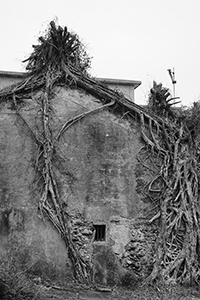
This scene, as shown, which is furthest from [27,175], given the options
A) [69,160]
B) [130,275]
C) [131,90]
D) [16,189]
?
[131,90]

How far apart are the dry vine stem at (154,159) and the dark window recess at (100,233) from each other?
2.21ft

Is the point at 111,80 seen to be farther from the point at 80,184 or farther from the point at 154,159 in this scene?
the point at 80,184

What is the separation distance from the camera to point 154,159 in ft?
35.2

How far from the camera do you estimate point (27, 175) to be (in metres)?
9.95

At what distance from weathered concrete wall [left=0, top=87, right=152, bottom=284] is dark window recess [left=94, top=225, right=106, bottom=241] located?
99 mm

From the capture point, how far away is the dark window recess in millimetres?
9844

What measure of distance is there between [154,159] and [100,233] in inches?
96.5

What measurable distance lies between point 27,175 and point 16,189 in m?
0.44

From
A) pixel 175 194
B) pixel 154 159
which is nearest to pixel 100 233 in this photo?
pixel 175 194

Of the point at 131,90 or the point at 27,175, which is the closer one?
the point at 27,175

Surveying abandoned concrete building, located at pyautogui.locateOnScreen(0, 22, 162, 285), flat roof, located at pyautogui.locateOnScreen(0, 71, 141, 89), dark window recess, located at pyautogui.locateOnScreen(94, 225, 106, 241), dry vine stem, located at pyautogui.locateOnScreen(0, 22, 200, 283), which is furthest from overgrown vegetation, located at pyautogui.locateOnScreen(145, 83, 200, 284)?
flat roof, located at pyautogui.locateOnScreen(0, 71, 141, 89)

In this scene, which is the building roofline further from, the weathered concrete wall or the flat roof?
the weathered concrete wall

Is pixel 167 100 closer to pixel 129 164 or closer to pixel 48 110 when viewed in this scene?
pixel 129 164

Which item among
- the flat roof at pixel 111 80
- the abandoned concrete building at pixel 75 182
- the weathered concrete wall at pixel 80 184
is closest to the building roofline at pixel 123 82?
the flat roof at pixel 111 80
